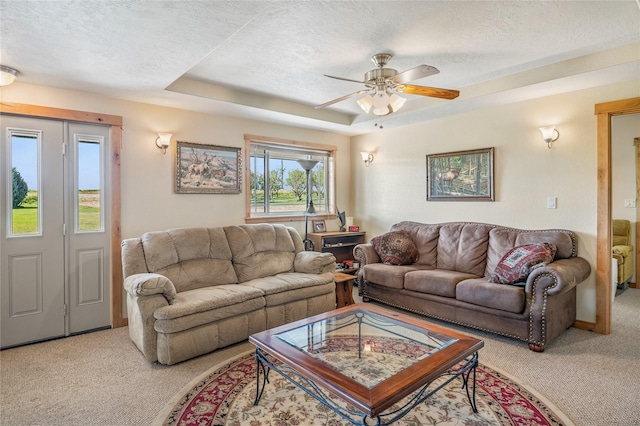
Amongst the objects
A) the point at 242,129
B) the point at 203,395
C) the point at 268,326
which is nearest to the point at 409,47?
the point at 242,129

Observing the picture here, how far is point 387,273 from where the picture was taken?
13.6 ft

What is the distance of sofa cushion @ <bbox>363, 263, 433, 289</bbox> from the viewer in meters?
4.05

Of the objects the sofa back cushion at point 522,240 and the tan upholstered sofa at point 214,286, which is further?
the sofa back cushion at point 522,240

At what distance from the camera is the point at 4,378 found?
2555 mm

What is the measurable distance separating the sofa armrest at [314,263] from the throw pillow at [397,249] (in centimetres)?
80

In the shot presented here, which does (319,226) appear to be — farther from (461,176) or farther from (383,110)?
(383,110)

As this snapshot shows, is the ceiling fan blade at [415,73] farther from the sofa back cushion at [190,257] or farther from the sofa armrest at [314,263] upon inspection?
the sofa back cushion at [190,257]

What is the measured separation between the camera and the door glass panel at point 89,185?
3465 mm

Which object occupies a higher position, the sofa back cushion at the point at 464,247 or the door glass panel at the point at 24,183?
the door glass panel at the point at 24,183

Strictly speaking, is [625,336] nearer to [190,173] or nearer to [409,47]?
[409,47]

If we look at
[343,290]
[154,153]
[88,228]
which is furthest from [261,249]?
[88,228]

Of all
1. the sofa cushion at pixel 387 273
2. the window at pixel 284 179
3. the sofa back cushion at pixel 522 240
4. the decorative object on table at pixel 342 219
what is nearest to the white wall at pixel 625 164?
the sofa back cushion at pixel 522 240

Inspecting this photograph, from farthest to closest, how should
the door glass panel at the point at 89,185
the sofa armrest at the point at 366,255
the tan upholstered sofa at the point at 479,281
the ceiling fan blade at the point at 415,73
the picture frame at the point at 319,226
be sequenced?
the picture frame at the point at 319,226 → the sofa armrest at the point at 366,255 → the door glass panel at the point at 89,185 → the tan upholstered sofa at the point at 479,281 → the ceiling fan blade at the point at 415,73

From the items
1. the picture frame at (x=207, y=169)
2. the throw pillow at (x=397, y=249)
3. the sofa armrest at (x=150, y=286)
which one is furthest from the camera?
the throw pillow at (x=397, y=249)
